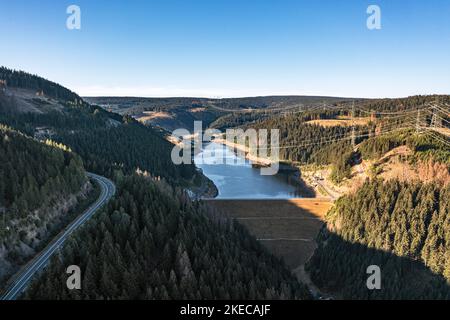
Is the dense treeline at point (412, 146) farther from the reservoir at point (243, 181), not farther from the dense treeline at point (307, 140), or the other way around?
the dense treeline at point (307, 140)

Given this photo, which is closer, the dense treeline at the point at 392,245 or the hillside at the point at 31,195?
the hillside at the point at 31,195

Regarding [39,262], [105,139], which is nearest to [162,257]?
[39,262]

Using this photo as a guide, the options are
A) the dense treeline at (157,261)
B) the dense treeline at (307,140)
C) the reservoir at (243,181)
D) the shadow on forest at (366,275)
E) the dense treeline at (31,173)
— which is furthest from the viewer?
the dense treeline at (307,140)

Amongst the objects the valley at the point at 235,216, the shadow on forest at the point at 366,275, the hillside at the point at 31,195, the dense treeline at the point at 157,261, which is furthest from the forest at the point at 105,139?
the shadow on forest at the point at 366,275

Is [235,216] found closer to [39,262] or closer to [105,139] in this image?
[39,262]

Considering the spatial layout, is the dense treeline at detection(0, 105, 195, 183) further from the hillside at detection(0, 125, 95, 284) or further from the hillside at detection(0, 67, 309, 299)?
the hillside at detection(0, 67, 309, 299)
